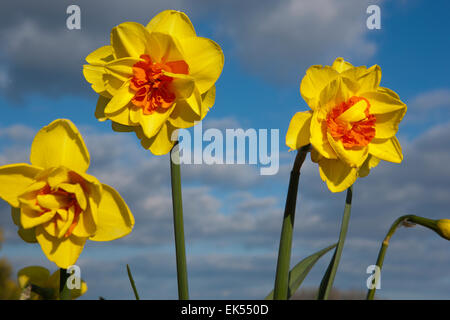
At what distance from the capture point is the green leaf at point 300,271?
2602mm

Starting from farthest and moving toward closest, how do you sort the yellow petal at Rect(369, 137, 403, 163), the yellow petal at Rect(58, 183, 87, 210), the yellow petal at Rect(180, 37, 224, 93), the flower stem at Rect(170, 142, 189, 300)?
the yellow petal at Rect(369, 137, 403, 163) → the yellow petal at Rect(180, 37, 224, 93) → the flower stem at Rect(170, 142, 189, 300) → the yellow petal at Rect(58, 183, 87, 210)

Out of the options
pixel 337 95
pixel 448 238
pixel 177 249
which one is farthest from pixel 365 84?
pixel 177 249

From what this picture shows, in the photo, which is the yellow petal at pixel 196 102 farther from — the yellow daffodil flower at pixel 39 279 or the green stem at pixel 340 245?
the yellow daffodil flower at pixel 39 279

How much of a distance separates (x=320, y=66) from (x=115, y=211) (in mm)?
1210

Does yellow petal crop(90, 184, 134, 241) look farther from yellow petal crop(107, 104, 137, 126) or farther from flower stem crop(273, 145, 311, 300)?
flower stem crop(273, 145, 311, 300)

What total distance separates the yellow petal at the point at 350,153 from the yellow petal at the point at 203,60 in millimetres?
656

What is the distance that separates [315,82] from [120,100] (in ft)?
3.25

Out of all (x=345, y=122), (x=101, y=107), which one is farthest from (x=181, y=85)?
(x=345, y=122)

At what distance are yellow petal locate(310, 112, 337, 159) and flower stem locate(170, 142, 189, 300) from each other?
681 mm

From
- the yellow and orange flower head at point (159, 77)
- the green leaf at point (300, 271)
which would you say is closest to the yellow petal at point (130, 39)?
the yellow and orange flower head at point (159, 77)

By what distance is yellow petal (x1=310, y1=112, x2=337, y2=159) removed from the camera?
2124 millimetres

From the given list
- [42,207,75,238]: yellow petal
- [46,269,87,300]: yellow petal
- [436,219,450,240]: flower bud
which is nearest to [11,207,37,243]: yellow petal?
[42,207,75,238]: yellow petal

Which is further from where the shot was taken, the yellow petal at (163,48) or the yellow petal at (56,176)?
the yellow petal at (163,48)
